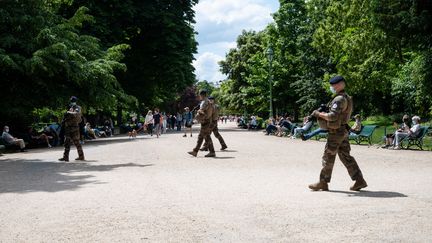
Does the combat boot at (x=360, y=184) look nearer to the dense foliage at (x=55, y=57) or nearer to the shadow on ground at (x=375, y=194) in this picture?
the shadow on ground at (x=375, y=194)

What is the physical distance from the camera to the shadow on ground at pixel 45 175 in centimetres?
924

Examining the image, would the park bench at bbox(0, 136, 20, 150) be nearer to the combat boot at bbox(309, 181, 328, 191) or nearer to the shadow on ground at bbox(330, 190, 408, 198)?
the combat boot at bbox(309, 181, 328, 191)

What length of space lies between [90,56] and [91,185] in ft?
60.2

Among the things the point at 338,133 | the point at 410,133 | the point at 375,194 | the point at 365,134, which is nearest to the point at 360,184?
the point at 375,194

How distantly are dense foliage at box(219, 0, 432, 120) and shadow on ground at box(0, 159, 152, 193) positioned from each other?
1502 cm

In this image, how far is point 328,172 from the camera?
318 inches

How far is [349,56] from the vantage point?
35.9 metres

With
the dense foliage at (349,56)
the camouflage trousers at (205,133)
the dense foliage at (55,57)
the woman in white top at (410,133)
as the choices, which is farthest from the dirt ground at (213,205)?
the dense foliage at (349,56)

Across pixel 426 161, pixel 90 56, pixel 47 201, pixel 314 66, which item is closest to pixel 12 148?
pixel 90 56

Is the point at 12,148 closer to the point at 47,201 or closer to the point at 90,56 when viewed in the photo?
the point at 90,56

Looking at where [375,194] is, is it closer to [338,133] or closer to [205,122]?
[338,133]

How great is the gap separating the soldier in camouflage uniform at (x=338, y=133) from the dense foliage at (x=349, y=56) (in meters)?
14.5

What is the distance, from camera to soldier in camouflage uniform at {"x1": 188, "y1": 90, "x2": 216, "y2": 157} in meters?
14.9

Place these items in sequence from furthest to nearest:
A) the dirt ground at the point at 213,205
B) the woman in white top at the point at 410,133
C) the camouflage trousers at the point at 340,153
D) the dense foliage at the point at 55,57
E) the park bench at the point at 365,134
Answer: the dense foliage at the point at 55,57, the park bench at the point at 365,134, the woman in white top at the point at 410,133, the camouflage trousers at the point at 340,153, the dirt ground at the point at 213,205
